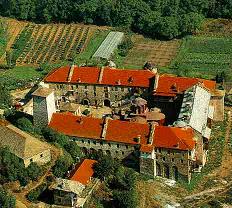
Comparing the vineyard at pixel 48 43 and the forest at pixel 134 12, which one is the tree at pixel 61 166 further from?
the forest at pixel 134 12

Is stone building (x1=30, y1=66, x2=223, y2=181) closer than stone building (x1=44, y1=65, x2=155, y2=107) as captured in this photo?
Yes

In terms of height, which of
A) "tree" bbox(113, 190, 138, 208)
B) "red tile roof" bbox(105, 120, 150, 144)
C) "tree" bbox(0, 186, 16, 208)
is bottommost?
"tree" bbox(113, 190, 138, 208)

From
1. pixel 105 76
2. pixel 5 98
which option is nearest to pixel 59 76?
pixel 105 76

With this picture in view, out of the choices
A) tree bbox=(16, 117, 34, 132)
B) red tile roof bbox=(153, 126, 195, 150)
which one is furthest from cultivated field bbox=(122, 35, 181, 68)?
red tile roof bbox=(153, 126, 195, 150)

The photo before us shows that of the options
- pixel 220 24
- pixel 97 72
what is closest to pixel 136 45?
pixel 220 24

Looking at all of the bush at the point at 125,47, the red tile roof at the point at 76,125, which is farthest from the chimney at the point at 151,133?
the bush at the point at 125,47

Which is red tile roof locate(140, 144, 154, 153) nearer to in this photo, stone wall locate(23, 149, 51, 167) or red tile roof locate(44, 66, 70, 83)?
stone wall locate(23, 149, 51, 167)
